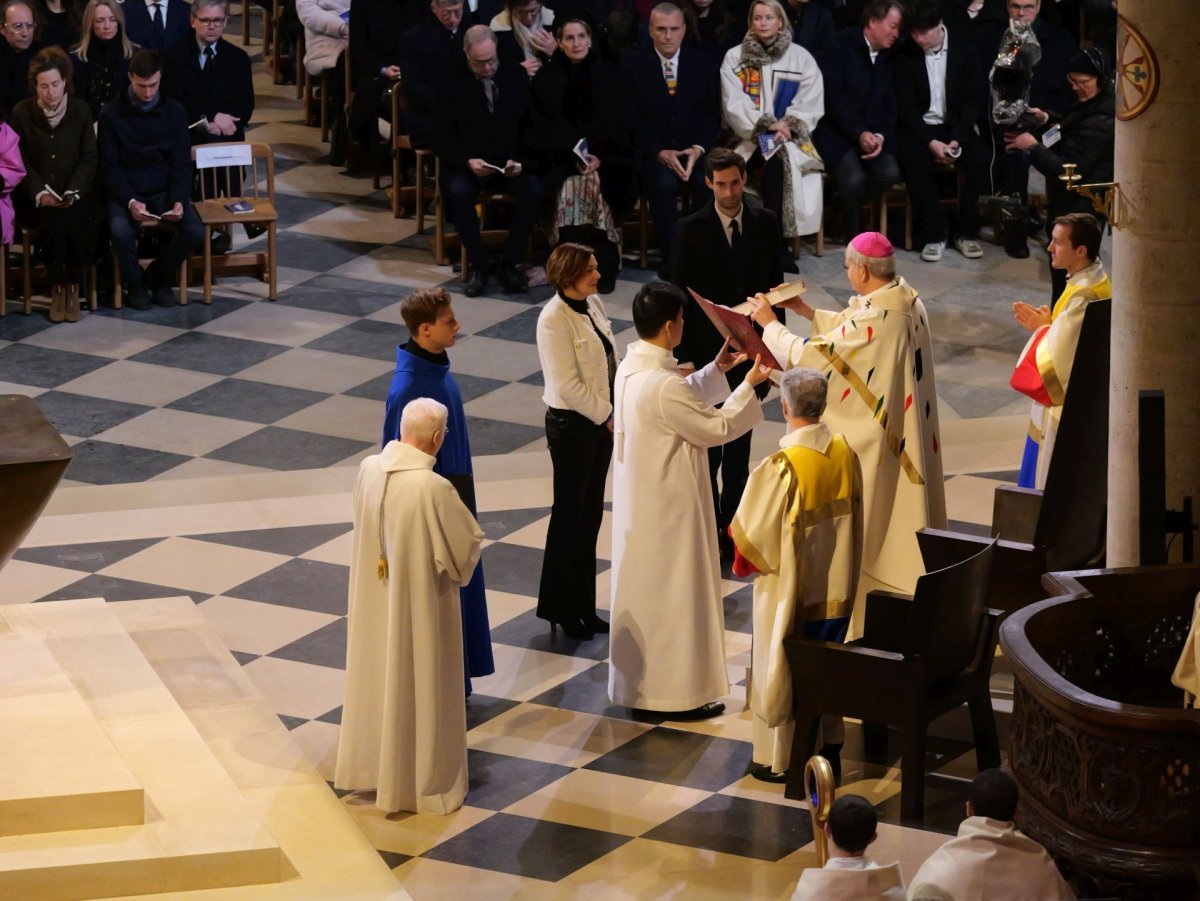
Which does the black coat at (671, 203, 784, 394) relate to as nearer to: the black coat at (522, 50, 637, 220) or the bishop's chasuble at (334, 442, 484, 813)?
the bishop's chasuble at (334, 442, 484, 813)

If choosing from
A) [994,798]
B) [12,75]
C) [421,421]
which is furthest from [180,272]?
[994,798]

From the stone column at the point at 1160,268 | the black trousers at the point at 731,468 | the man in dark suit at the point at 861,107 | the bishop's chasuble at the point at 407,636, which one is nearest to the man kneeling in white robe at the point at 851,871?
the stone column at the point at 1160,268

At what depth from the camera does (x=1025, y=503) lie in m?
7.30

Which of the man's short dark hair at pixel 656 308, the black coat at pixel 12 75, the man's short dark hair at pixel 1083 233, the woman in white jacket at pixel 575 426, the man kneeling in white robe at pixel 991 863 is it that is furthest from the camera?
the black coat at pixel 12 75

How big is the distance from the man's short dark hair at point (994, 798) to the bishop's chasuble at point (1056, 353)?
111 inches

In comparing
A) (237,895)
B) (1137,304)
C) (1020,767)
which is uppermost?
(1137,304)

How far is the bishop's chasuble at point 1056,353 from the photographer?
7.35 m

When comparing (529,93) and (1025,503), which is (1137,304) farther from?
(529,93)

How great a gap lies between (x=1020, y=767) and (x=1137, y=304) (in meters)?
1.30

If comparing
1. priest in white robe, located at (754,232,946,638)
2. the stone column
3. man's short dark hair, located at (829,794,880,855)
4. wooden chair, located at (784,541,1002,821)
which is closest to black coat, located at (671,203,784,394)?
priest in white robe, located at (754,232,946,638)

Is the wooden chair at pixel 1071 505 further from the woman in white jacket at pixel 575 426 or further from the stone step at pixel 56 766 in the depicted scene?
the stone step at pixel 56 766

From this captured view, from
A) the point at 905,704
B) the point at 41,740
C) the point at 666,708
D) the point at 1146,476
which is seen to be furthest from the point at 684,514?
the point at 41,740

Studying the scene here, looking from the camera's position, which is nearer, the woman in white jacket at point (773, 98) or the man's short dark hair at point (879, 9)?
the woman in white jacket at point (773, 98)

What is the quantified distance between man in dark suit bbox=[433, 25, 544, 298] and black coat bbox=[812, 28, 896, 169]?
70.3 inches
